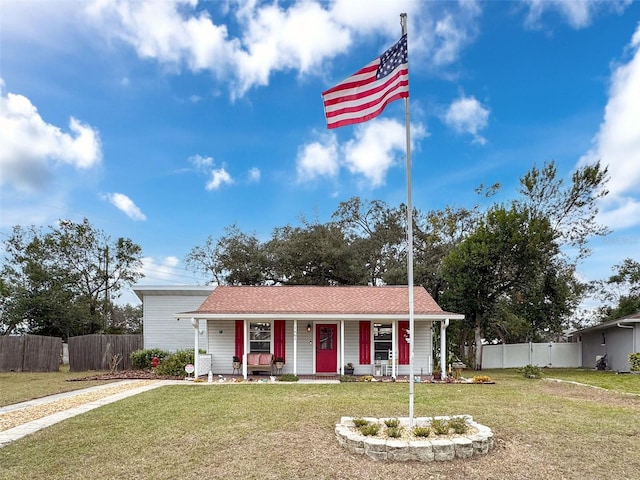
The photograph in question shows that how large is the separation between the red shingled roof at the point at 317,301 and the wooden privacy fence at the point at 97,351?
5.36 m

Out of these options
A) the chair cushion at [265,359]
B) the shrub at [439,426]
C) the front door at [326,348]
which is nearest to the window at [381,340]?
the front door at [326,348]

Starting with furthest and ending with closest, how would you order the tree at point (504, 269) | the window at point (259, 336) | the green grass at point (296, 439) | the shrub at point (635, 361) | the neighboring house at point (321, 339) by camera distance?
the tree at point (504, 269), the shrub at point (635, 361), the window at point (259, 336), the neighboring house at point (321, 339), the green grass at point (296, 439)

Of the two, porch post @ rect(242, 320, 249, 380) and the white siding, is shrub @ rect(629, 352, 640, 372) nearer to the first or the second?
porch post @ rect(242, 320, 249, 380)

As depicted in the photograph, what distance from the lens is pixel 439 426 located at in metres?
6.03

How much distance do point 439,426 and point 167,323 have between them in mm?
16687

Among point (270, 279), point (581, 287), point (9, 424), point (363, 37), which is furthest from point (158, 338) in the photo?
point (581, 287)

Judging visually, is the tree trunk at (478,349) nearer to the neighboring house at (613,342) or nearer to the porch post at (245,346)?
the neighboring house at (613,342)

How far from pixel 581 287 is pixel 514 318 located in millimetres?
8351

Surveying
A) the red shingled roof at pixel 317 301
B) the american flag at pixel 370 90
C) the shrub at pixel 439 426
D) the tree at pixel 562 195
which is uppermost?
the tree at pixel 562 195

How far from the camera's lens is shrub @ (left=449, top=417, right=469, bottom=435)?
5.96 m

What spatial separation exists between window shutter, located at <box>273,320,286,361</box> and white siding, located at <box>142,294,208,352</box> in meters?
5.42

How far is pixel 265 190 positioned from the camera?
22.4m

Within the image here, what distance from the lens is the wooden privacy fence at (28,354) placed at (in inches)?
751

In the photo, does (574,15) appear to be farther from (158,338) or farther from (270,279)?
(270,279)
